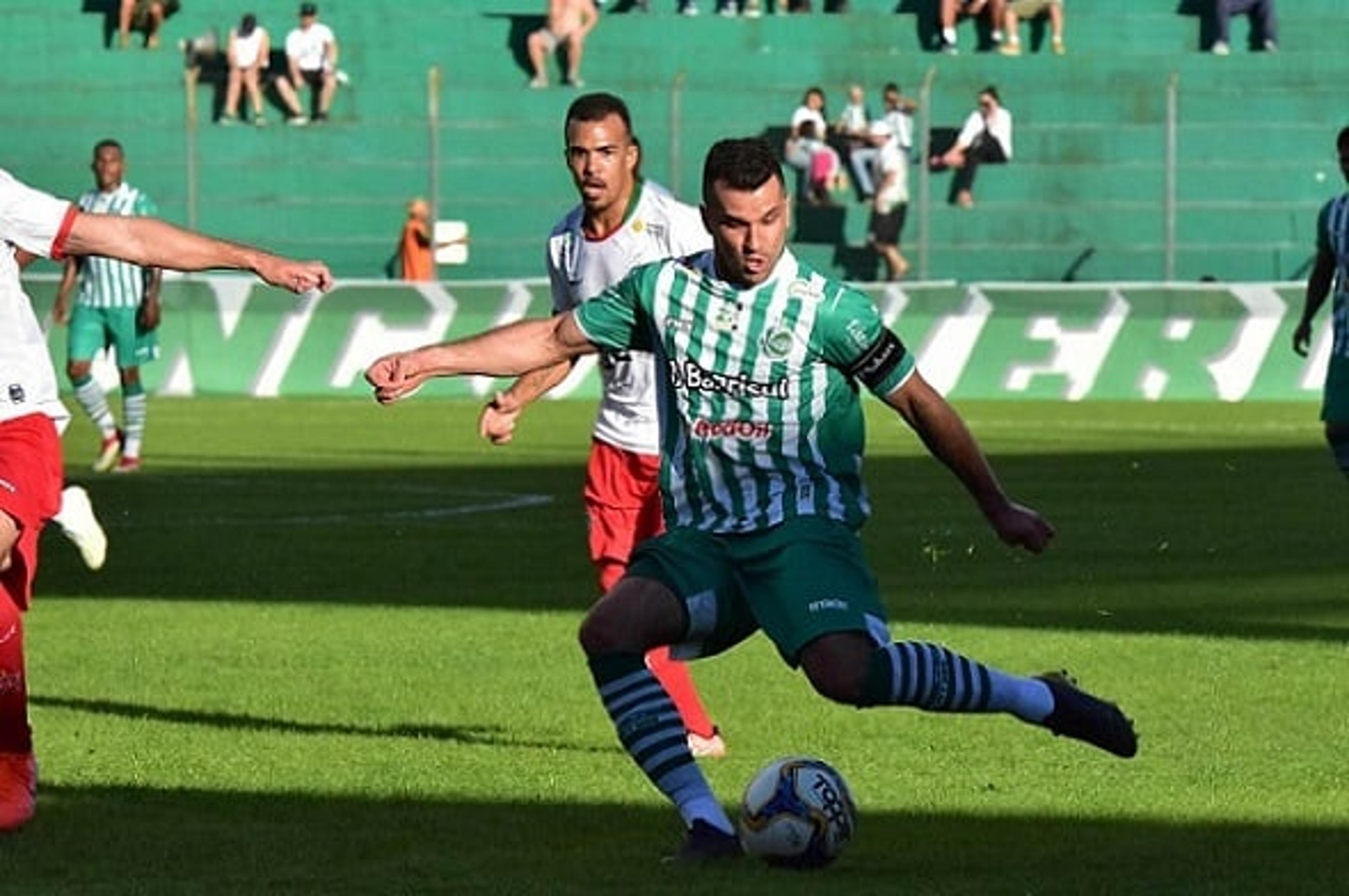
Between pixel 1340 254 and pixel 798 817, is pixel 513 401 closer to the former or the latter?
pixel 798 817

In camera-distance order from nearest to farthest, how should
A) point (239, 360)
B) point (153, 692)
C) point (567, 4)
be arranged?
point (153, 692) → point (239, 360) → point (567, 4)

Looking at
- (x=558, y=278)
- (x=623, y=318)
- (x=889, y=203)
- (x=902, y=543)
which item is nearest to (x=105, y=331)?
(x=902, y=543)

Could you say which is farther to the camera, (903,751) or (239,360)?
(239,360)

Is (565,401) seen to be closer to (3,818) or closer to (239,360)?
(239,360)

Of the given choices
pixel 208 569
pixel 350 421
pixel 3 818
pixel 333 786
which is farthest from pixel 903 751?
pixel 350 421

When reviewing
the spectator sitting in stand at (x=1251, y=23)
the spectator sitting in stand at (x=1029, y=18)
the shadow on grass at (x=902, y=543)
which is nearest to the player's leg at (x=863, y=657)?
the shadow on grass at (x=902, y=543)

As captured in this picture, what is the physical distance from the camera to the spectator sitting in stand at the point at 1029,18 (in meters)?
41.9

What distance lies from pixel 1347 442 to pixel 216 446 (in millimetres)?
13881

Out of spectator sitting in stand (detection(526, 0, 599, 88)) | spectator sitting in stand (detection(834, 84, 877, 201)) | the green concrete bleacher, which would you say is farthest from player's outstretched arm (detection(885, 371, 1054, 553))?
spectator sitting in stand (detection(526, 0, 599, 88))

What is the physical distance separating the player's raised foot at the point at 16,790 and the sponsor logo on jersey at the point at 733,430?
2134mm

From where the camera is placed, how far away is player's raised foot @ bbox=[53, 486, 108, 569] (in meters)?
14.5

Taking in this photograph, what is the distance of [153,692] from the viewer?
12.8 metres

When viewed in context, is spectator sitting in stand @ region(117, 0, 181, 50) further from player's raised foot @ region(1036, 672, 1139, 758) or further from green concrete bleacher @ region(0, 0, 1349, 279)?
player's raised foot @ region(1036, 672, 1139, 758)

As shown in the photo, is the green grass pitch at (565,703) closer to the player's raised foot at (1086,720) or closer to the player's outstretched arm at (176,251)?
the player's raised foot at (1086,720)
